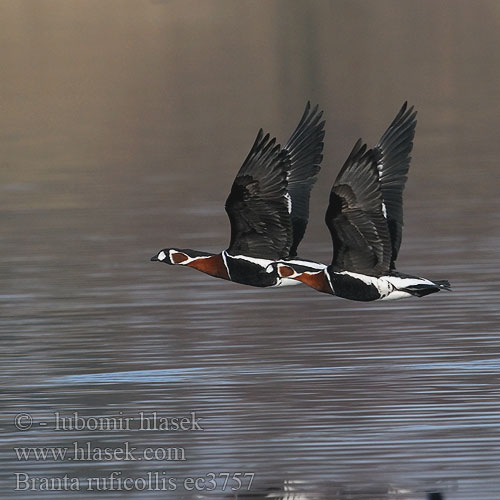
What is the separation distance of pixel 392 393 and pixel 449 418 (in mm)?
1311

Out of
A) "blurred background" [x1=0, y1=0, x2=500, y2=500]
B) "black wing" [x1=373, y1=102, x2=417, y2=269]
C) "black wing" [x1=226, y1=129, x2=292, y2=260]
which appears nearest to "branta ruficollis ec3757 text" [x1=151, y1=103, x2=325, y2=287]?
"black wing" [x1=226, y1=129, x2=292, y2=260]

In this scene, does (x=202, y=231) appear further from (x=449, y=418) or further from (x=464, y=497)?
(x=464, y=497)

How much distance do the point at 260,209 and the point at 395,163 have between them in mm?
1362

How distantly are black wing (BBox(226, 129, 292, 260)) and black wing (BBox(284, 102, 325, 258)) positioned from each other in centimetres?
23

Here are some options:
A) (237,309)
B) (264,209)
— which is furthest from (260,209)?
(237,309)

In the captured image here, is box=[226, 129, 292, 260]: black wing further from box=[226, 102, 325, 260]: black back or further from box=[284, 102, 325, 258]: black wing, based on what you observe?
box=[284, 102, 325, 258]: black wing

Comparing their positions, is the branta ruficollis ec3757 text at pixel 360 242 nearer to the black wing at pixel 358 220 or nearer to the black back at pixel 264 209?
the black wing at pixel 358 220

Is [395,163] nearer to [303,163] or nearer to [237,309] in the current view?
[303,163]

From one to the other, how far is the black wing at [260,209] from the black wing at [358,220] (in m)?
1.01

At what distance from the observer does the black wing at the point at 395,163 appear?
1962 centimetres

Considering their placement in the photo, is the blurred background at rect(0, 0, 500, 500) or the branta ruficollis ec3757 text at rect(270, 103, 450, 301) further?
the branta ruficollis ec3757 text at rect(270, 103, 450, 301)

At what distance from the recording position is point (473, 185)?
1444 inches

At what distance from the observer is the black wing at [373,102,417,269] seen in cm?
1962

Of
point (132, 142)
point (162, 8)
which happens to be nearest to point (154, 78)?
point (162, 8)
